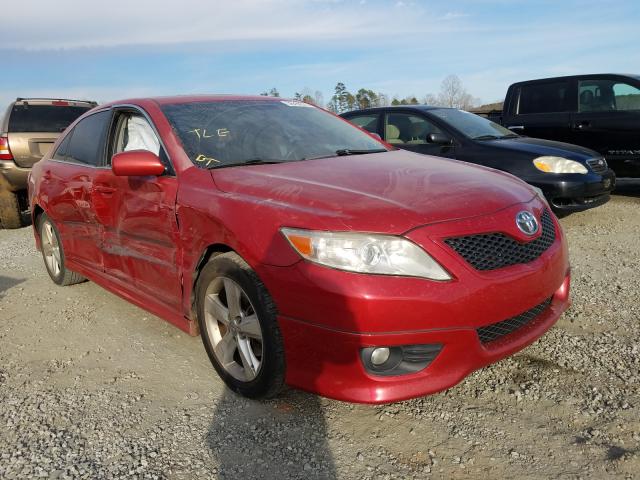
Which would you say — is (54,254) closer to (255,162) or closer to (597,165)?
(255,162)

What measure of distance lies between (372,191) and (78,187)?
250 centimetres

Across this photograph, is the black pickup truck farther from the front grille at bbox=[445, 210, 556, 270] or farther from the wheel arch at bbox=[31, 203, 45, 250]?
the wheel arch at bbox=[31, 203, 45, 250]

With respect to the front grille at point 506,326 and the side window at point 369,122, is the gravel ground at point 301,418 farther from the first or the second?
the side window at point 369,122

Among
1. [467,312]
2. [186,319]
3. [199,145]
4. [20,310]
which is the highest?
[199,145]

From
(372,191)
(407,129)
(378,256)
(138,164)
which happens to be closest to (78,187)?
(138,164)

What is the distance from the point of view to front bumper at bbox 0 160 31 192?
7.41m

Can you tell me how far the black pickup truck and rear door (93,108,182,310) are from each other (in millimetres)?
6596

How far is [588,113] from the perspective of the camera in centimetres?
812

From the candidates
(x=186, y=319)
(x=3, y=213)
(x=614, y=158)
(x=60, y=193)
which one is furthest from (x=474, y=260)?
(x=3, y=213)

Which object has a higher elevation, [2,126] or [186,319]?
[2,126]

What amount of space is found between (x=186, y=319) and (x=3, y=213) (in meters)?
5.98

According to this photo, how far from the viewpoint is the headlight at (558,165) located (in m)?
6.05

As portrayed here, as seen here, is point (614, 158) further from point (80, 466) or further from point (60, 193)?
point (80, 466)

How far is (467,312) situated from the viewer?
7.53ft
